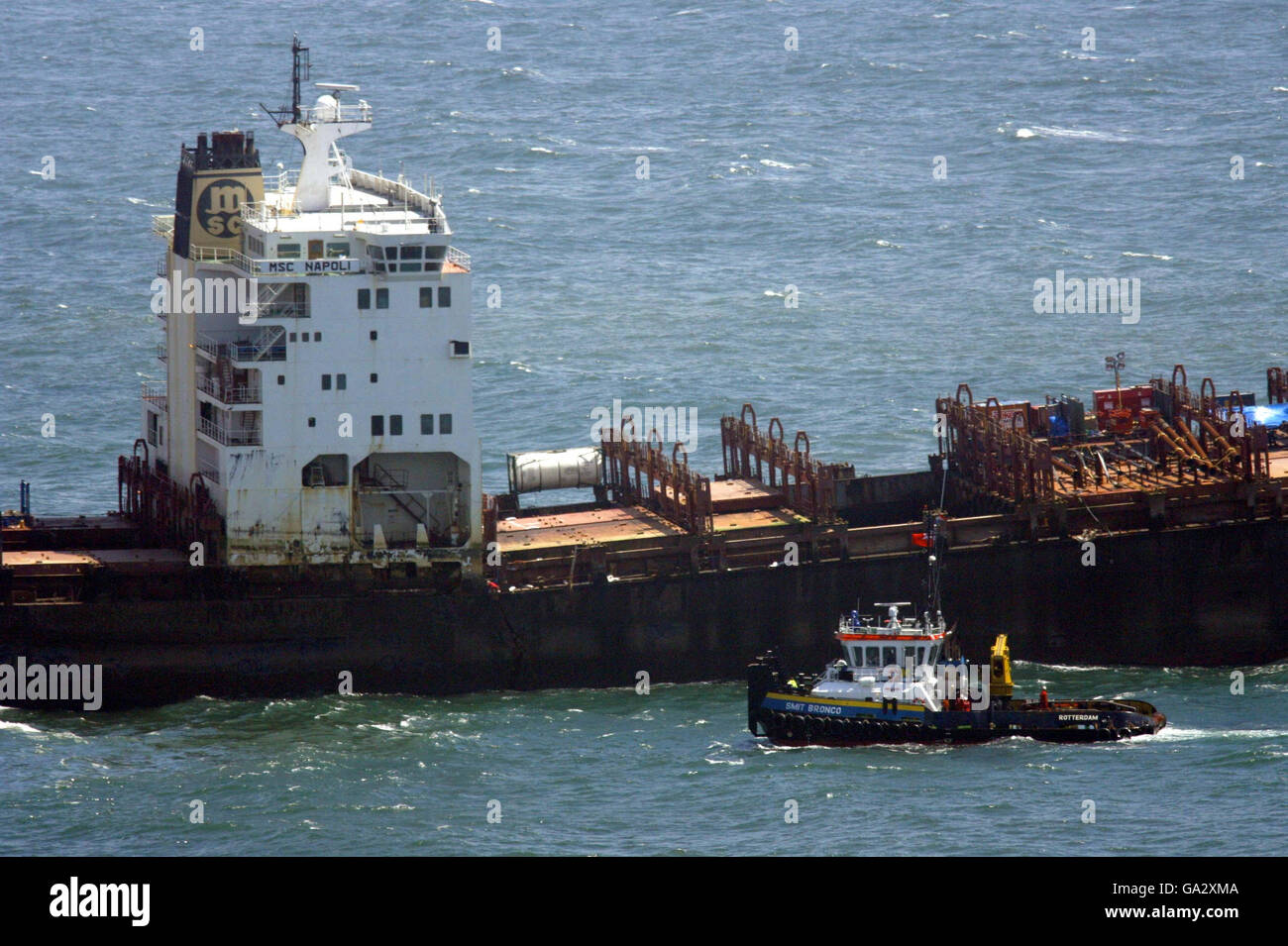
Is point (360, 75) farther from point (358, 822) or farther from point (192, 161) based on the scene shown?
point (358, 822)

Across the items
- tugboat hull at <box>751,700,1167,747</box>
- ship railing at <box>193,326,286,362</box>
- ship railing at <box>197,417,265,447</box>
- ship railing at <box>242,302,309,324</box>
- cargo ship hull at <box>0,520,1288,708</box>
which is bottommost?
tugboat hull at <box>751,700,1167,747</box>

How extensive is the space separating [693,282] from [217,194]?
4480cm

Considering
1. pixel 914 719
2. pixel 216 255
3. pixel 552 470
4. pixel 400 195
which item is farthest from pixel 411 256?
pixel 914 719

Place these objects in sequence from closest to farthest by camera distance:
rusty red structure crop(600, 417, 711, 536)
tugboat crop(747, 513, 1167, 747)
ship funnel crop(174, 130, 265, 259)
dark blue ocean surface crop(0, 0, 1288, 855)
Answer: dark blue ocean surface crop(0, 0, 1288, 855), tugboat crop(747, 513, 1167, 747), ship funnel crop(174, 130, 265, 259), rusty red structure crop(600, 417, 711, 536)

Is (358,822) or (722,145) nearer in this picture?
(358,822)

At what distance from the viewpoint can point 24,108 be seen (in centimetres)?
13838

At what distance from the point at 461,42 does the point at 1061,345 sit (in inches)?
2407

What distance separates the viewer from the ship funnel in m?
69.4

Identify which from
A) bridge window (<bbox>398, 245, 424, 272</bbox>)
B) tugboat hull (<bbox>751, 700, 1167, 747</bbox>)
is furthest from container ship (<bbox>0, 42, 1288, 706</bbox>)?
tugboat hull (<bbox>751, 700, 1167, 747</bbox>)

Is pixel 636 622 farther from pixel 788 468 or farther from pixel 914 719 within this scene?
pixel 914 719

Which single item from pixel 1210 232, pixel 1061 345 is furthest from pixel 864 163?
pixel 1061 345

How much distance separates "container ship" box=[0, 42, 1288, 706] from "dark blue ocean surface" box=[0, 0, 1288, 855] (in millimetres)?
1812

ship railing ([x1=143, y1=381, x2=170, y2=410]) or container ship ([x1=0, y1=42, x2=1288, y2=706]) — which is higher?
ship railing ([x1=143, y1=381, x2=170, y2=410])

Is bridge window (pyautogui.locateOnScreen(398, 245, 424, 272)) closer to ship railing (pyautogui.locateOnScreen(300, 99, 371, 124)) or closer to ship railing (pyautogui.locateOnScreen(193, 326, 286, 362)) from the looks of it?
ship railing (pyautogui.locateOnScreen(193, 326, 286, 362))
